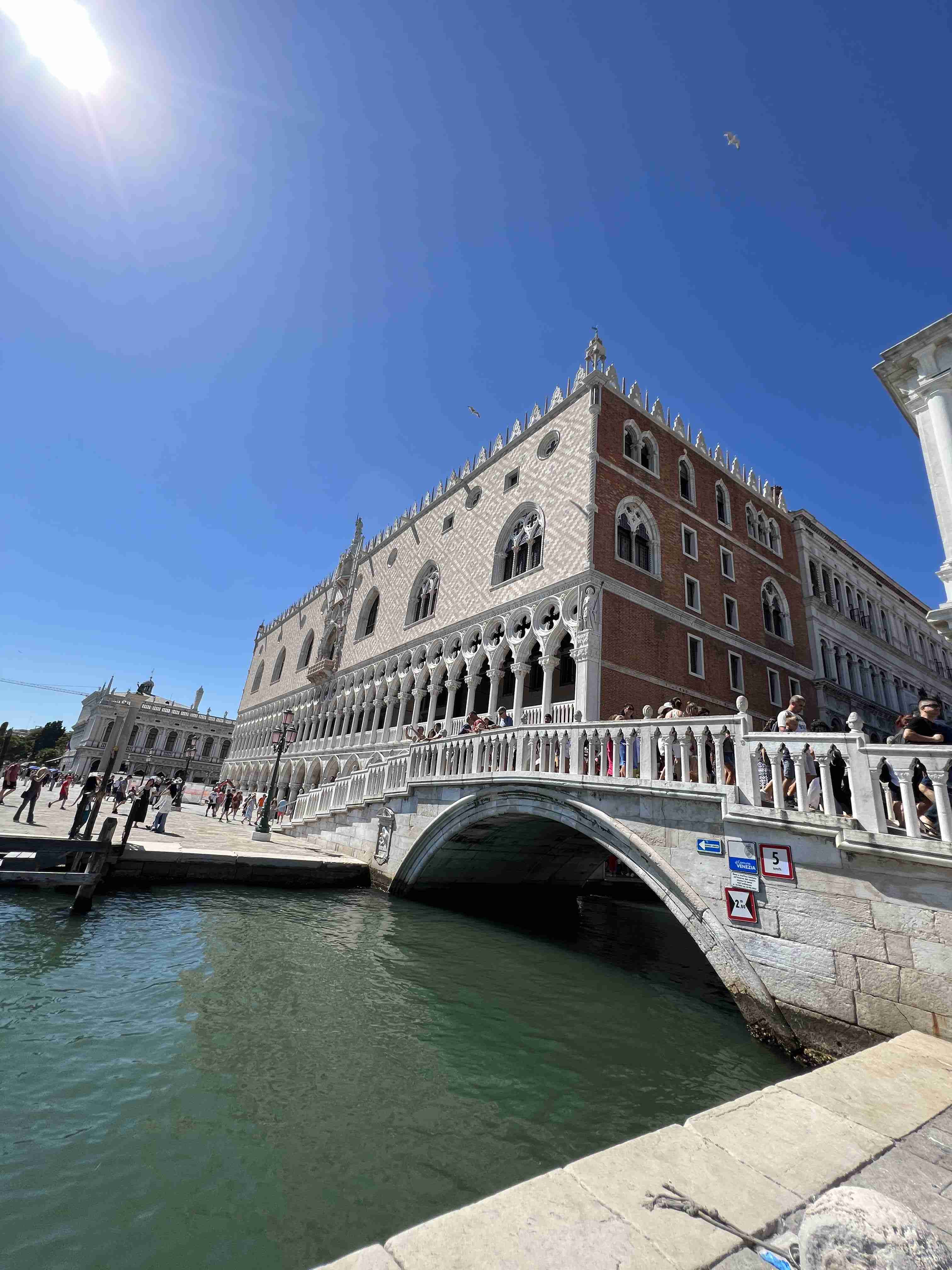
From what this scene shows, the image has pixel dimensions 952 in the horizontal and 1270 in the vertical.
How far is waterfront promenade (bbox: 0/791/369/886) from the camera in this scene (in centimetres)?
1173

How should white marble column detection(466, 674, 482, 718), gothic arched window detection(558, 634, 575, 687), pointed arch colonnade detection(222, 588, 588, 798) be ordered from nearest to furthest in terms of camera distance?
pointed arch colonnade detection(222, 588, 588, 798) < white marble column detection(466, 674, 482, 718) < gothic arched window detection(558, 634, 575, 687)

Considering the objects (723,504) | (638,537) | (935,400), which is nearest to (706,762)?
(935,400)

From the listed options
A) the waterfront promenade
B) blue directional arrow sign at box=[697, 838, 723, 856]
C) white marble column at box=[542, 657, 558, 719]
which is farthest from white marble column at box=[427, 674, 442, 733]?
blue directional arrow sign at box=[697, 838, 723, 856]

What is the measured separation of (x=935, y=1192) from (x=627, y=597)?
1382 cm

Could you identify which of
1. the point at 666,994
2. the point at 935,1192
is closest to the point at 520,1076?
the point at 935,1192

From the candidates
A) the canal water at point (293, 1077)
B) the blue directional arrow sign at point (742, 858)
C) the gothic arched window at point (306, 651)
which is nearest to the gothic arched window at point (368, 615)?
the gothic arched window at point (306, 651)

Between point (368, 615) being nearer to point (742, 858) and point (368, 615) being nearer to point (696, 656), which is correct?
point (696, 656)

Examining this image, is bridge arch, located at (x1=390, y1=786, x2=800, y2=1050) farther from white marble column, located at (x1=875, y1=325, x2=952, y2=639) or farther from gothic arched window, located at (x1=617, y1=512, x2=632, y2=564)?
gothic arched window, located at (x1=617, y1=512, x2=632, y2=564)

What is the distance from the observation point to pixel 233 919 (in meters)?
9.35

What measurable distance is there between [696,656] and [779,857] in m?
12.3

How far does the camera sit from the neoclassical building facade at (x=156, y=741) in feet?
212

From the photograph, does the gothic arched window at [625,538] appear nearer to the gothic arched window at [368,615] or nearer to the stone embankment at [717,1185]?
the stone embankment at [717,1185]

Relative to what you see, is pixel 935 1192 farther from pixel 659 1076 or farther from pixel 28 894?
pixel 28 894

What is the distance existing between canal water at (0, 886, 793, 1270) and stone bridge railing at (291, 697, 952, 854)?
8.85ft
